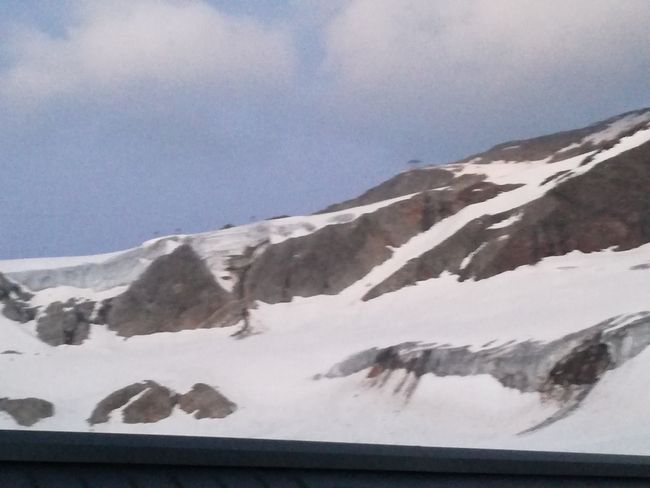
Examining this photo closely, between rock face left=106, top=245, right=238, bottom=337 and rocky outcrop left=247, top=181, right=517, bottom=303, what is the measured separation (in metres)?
1.47

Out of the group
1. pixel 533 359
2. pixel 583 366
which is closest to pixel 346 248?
pixel 533 359

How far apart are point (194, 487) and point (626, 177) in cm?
2626

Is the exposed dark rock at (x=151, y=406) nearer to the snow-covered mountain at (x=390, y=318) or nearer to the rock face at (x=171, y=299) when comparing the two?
the snow-covered mountain at (x=390, y=318)

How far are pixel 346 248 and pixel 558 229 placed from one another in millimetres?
6999

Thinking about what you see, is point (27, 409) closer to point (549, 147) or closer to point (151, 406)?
point (151, 406)

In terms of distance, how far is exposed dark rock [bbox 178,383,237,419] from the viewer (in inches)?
533

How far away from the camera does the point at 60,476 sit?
330 centimetres

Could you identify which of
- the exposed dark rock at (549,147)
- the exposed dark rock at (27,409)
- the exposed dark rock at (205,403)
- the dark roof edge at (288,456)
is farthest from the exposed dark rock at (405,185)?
the dark roof edge at (288,456)

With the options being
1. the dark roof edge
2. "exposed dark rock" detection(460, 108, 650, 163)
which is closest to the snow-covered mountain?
"exposed dark rock" detection(460, 108, 650, 163)

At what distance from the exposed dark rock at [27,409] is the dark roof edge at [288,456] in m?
6.94

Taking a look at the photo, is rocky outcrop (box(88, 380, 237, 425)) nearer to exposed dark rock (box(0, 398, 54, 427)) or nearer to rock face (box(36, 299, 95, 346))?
exposed dark rock (box(0, 398, 54, 427))

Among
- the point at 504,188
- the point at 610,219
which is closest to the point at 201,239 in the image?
the point at 504,188

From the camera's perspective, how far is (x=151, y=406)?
43.7 ft

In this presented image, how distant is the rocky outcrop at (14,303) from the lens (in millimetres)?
17641
